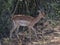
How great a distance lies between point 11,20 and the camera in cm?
806

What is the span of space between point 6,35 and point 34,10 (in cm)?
177

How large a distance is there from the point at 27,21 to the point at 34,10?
1.67m

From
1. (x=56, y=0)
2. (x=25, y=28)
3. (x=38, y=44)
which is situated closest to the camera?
(x=38, y=44)

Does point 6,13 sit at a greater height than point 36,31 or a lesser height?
greater

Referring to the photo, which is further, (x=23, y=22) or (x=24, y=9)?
(x=24, y=9)

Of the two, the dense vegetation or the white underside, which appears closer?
the white underside

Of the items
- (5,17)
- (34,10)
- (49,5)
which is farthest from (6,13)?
(49,5)

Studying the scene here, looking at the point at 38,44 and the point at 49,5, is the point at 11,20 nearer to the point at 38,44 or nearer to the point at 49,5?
the point at 38,44

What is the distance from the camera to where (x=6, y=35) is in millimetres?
7941

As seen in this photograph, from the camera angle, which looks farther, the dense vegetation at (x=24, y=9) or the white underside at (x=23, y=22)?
the dense vegetation at (x=24, y=9)

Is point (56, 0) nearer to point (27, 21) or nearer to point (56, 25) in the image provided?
point (56, 25)

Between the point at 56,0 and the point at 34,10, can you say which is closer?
the point at 34,10

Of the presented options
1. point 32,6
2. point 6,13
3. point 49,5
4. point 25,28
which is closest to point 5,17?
point 6,13

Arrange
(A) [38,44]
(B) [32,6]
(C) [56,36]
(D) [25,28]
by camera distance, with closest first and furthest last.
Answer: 1. (A) [38,44]
2. (C) [56,36]
3. (D) [25,28]
4. (B) [32,6]
